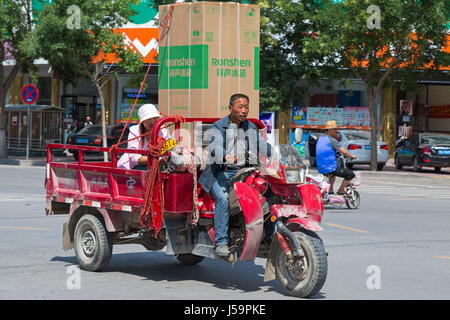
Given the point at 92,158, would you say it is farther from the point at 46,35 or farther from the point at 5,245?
the point at 5,245

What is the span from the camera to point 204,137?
8.26 m

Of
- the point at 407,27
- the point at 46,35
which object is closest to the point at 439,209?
the point at 407,27

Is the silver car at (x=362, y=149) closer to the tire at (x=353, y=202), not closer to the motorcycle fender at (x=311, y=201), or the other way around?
the tire at (x=353, y=202)

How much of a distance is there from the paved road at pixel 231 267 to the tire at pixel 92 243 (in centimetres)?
17

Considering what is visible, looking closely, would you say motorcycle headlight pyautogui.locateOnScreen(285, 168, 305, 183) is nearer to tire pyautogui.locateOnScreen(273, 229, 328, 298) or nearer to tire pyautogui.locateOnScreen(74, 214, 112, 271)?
tire pyautogui.locateOnScreen(273, 229, 328, 298)

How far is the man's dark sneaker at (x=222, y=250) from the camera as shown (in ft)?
24.3

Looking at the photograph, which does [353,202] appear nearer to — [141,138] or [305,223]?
[141,138]

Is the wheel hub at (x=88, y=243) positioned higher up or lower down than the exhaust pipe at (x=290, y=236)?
lower down

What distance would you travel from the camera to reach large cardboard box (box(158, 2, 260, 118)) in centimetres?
1302

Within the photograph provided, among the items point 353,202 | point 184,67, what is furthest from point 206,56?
point 353,202

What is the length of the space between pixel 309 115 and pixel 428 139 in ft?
29.6

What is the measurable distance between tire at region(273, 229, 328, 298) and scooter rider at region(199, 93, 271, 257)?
53 centimetres

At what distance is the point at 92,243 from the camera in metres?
8.69

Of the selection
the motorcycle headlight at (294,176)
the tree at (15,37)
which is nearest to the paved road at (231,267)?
the motorcycle headlight at (294,176)
